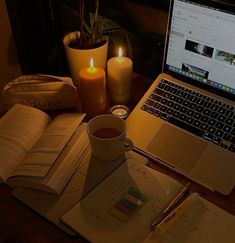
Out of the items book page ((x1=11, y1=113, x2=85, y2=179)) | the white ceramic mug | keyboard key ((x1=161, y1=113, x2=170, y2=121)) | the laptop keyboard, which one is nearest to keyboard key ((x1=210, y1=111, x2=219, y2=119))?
the laptop keyboard

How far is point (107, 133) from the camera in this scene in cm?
83

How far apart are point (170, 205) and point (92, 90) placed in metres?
0.36

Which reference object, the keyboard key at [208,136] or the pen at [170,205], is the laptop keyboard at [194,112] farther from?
the pen at [170,205]

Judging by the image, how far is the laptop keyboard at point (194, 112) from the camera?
83 cm

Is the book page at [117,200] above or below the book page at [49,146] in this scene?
below

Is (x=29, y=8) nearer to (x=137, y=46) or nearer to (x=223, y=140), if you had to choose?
(x=137, y=46)

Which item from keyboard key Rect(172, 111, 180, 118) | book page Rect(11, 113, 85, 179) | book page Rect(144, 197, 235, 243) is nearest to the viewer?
book page Rect(144, 197, 235, 243)

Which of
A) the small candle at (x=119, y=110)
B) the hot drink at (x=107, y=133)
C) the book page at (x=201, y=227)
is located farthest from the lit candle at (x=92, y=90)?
the book page at (x=201, y=227)

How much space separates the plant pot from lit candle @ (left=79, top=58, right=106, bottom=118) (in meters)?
0.03

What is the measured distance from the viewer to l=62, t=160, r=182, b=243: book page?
26.7 inches

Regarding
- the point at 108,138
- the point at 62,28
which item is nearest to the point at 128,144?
the point at 108,138

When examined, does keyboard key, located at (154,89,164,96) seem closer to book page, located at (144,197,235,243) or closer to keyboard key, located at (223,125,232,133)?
keyboard key, located at (223,125,232,133)

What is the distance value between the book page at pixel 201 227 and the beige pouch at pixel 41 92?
44 cm

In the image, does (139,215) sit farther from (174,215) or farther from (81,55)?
(81,55)
